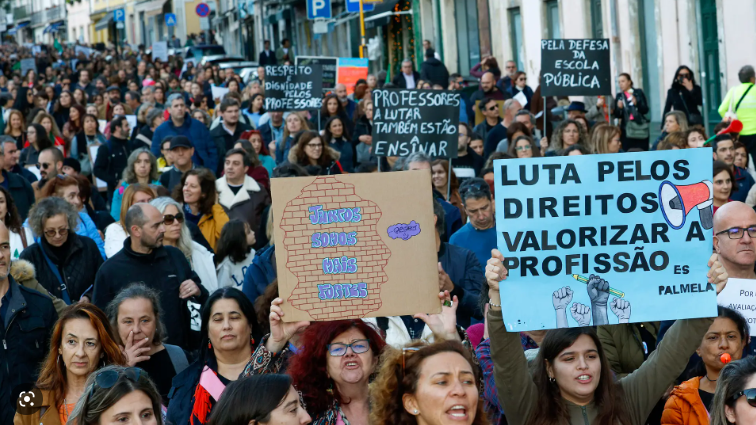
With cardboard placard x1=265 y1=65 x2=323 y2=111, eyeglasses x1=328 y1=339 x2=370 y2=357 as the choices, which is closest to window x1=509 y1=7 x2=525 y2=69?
cardboard placard x1=265 y1=65 x2=323 y2=111

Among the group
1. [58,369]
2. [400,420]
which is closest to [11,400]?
[58,369]

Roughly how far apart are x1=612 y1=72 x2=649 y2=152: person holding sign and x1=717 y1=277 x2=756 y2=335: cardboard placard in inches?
387

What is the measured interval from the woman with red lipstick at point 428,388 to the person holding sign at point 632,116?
1124 centimetres

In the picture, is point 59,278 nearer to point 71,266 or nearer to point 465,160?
point 71,266

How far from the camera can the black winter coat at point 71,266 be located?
768cm

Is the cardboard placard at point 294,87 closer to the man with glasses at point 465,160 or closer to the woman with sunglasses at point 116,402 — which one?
the man with glasses at point 465,160

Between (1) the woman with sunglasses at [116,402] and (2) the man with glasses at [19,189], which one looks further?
(2) the man with glasses at [19,189]

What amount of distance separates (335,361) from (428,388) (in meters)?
0.68

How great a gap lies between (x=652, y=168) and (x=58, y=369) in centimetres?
294

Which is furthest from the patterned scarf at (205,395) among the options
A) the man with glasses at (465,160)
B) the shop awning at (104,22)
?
the shop awning at (104,22)

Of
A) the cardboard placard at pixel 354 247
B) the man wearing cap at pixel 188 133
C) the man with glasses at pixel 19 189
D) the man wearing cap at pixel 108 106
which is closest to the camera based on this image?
the cardboard placard at pixel 354 247

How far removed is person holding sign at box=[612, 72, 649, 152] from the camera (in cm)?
1558

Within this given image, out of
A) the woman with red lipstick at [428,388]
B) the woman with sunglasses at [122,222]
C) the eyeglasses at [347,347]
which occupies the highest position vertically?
the woman with sunglasses at [122,222]

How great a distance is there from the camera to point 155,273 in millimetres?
7402
